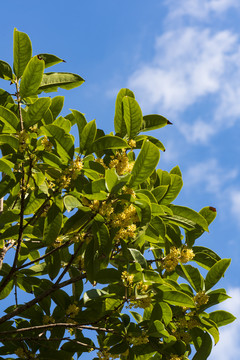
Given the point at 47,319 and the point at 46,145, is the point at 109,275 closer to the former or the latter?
the point at 47,319

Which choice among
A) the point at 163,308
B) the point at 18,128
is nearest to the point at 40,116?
the point at 18,128

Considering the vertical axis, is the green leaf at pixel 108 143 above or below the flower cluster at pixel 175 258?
above

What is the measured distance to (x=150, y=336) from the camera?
11.2 feet

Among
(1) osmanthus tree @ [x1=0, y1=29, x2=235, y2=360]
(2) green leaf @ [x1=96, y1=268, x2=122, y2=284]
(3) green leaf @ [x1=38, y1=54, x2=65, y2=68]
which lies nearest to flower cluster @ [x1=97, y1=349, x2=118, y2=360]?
(1) osmanthus tree @ [x1=0, y1=29, x2=235, y2=360]

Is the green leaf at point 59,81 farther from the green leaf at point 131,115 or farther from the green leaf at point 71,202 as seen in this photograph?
the green leaf at point 71,202

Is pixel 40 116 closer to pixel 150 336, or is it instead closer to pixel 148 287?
pixel 148 287

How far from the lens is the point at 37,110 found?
3.14 meters

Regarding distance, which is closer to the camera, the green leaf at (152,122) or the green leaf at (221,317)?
the green leaf at (221,317)

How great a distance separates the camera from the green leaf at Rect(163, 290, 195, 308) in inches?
128

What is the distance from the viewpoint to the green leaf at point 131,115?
129 inches

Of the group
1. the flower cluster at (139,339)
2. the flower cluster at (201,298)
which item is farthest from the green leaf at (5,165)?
the flower cluster at (201,298)

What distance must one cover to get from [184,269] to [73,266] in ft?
3.21

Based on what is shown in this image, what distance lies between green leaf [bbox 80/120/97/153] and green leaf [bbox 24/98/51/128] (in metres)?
0.31

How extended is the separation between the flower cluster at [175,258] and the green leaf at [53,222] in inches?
35.1
